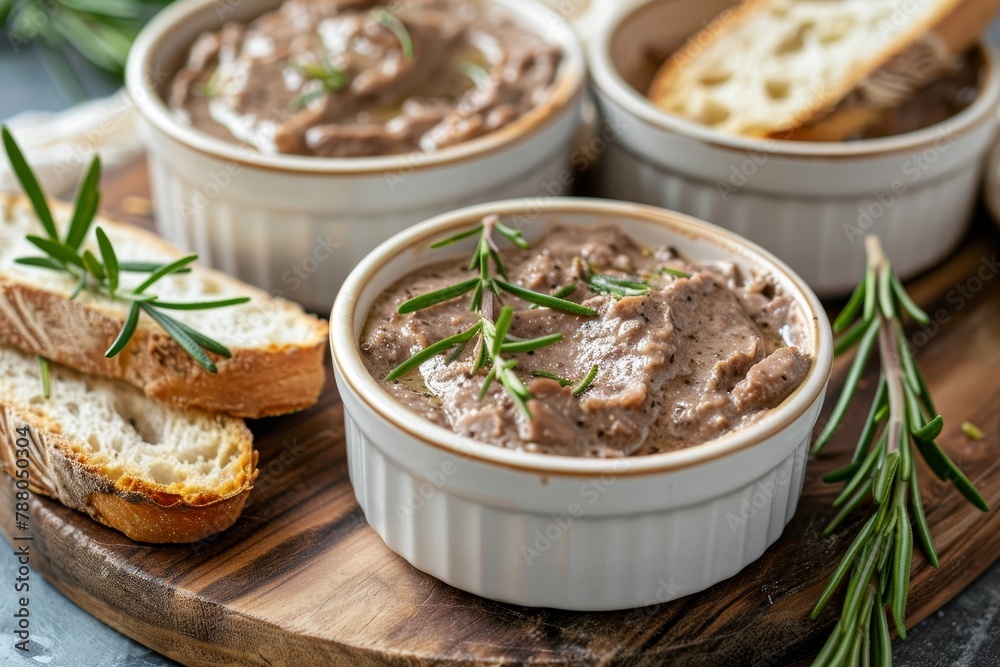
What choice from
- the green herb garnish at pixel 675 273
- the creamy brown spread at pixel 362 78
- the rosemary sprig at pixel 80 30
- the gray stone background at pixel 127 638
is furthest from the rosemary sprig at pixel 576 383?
the rosemary sprig at pixel 80 30

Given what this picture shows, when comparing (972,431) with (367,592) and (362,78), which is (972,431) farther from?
(362,78)

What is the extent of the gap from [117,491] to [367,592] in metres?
0.58

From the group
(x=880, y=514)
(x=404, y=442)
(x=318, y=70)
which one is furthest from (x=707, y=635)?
(x=318, y=70)

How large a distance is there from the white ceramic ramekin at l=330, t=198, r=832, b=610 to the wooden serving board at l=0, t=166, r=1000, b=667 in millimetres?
56

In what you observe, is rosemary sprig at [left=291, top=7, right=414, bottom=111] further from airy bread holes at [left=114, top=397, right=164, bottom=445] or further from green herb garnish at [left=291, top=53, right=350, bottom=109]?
airy bread holes at [left=114, top=397, right=164, bottom=445]

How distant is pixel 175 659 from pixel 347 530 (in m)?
0.45

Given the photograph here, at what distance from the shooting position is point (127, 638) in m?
2.63

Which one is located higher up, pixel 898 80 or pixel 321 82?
pixel 898 80

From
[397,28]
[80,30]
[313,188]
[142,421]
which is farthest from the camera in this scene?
[80,30]

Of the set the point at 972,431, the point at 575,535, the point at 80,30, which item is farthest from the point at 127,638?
the point at 80,30

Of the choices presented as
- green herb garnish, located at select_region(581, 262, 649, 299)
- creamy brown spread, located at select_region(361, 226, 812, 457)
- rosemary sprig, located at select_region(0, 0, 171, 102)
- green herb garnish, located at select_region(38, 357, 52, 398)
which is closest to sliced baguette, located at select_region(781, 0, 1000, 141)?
creamy brown spread, located at select_region(361, 226, 812, 457)

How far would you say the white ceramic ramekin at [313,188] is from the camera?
10.5 ft

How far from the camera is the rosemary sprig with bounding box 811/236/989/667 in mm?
2381

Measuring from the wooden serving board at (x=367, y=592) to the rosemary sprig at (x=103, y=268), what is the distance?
35 centimetres
